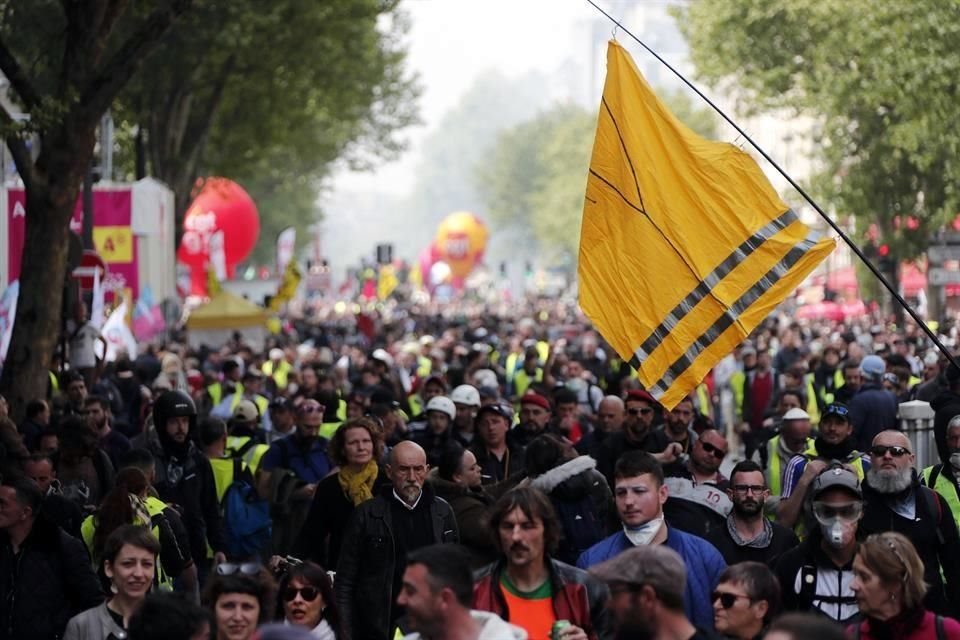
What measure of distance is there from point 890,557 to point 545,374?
46.6 feet

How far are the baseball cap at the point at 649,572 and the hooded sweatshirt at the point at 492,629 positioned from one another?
324mm

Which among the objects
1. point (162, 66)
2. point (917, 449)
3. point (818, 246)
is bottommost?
point (917, 449)

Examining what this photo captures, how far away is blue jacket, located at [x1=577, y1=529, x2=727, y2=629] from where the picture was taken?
25.5 ft

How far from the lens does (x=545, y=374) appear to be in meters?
21.2

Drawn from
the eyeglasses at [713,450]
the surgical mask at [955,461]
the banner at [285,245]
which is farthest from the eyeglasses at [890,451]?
the banner at [285,245]

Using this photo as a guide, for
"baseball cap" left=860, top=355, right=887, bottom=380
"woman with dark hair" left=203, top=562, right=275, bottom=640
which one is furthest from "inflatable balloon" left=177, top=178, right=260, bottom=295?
"woman with dark hair" left=203, top=562, right=275, bottom=640

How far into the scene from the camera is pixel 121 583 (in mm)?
7676

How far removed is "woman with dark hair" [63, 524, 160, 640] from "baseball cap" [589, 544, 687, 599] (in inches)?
83.2

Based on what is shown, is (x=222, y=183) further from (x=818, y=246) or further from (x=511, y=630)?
(x=511, y=630)

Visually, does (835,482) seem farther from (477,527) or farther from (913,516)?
(477,527)

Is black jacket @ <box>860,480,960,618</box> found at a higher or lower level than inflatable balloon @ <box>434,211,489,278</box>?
lower

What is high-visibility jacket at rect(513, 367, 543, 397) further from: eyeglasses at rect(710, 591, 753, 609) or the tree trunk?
eyeglasses at rect(710, 591, 753, 609)

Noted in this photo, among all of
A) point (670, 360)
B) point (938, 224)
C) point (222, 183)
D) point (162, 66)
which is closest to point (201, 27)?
point (162, 66)

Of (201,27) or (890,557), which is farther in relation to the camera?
(201,27)
